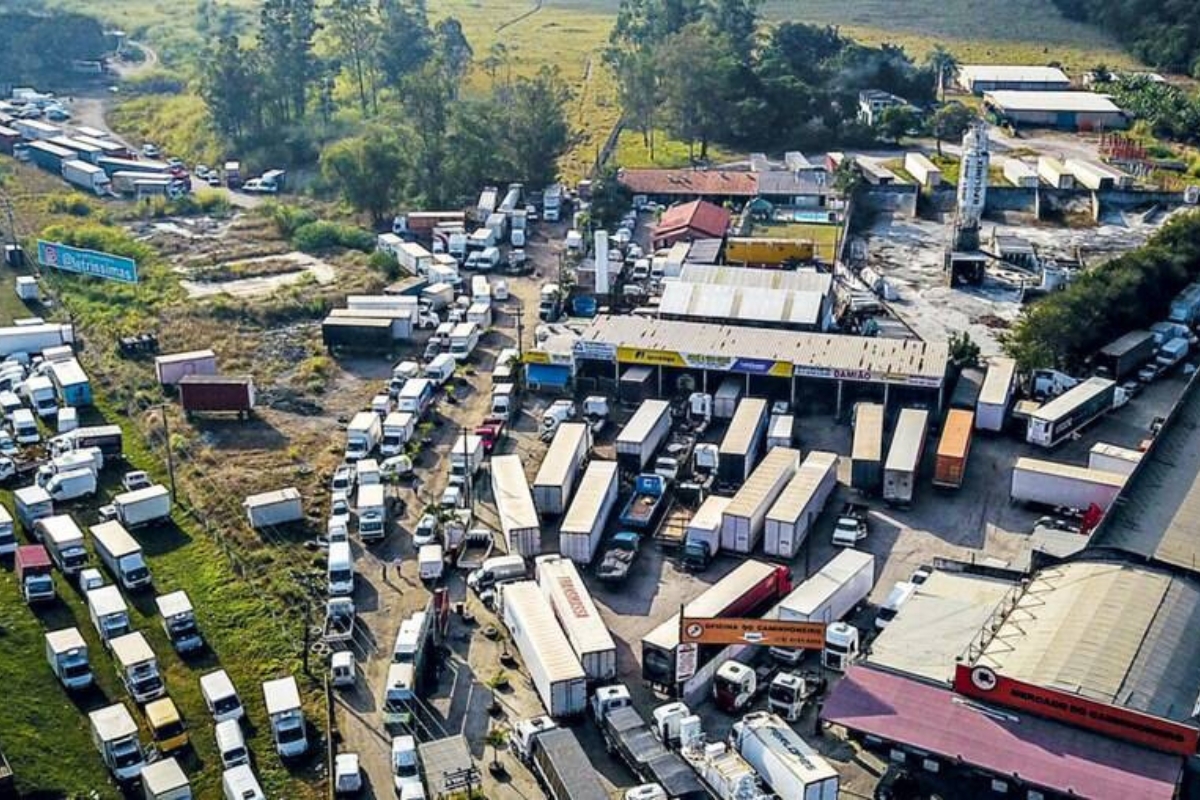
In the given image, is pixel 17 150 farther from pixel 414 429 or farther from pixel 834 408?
pixel 834 408

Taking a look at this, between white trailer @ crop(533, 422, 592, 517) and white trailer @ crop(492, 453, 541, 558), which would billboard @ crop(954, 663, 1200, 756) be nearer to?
white trailer @ crop(492, 453, 541, 558)

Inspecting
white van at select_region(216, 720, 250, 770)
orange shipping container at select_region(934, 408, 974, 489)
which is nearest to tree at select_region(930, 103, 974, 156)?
orange shipping container at select_region(934, 408, 974, 489)

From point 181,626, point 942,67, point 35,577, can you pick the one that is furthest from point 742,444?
point 942,67

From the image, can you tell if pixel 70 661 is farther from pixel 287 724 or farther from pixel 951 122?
pixel 951 122

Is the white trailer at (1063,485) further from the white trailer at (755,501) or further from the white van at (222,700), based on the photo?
the white van at (222,700)

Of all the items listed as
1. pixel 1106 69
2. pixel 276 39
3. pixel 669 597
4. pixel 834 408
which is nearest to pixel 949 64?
pixel 1106 69

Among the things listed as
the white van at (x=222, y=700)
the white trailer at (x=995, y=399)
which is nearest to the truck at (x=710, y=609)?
the white van at (x=222, y=700)
